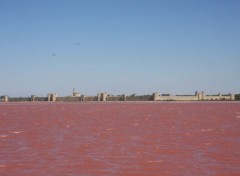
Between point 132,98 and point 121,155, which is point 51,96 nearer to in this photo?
point 132,98

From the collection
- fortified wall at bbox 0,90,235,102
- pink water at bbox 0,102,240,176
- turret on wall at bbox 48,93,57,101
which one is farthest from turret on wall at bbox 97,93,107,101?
pink water at bbox 0,102,240,176

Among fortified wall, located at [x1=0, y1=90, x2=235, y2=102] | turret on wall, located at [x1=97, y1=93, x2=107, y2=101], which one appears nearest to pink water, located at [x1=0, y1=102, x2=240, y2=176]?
fortified wall, located at [x1=0, y1=90, x2=235, y2=102]

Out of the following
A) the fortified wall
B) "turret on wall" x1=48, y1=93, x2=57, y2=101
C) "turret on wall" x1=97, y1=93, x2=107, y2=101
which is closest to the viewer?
the fortified wall

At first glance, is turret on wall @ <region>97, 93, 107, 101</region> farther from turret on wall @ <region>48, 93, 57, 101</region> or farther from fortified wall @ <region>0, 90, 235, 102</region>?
turret on wall @ <region>48, 93, 57, 101</region>

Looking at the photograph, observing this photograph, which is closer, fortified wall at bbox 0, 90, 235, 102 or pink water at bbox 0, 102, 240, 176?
pink water at bbox 0, 102, 240, 176

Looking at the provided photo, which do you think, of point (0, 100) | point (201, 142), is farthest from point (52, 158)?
point (0, 100)

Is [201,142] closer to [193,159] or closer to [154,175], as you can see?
[193,159]

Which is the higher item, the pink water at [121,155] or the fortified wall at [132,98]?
the fortified wall at [132,98]

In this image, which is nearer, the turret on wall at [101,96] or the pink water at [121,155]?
the pink water at [121,155]

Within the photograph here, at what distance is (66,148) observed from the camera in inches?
355

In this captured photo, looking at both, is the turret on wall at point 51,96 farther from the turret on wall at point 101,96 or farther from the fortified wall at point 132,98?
the turret on wall at point 101,96

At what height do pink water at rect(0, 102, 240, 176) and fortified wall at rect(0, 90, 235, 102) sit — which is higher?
fortified wall at rect(0, 90, 235, 102)

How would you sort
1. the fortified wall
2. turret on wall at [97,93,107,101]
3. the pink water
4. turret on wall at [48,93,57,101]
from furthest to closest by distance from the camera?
turret on wall at [48,93,57,101] < turret on wall at [97,93,107,101] < the fortified wall < the pink water

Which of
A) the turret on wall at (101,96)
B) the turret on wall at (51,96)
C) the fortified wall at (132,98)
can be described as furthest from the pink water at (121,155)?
the turret on wall at (51,96)
